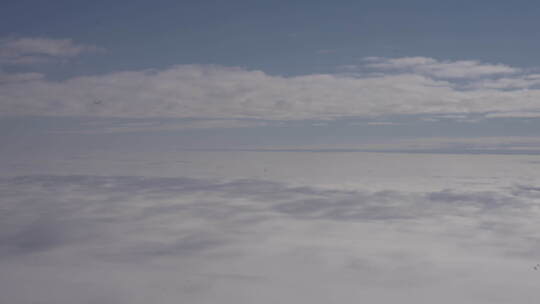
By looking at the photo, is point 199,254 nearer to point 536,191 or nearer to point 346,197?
point 346,197

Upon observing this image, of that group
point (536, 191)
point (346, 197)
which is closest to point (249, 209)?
point (346, 197)

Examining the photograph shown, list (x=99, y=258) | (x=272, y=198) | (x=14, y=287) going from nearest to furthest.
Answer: (x=14, y=287), (x=99, y=258), (x=272, y=198)

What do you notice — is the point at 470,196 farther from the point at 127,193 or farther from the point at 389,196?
the point at 127,193

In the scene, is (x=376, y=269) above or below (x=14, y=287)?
below

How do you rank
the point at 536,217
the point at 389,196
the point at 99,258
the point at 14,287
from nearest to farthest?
1. the point at 14,287
2. the point at 99,258
3. the point at 536,217
4. the point at 389,196

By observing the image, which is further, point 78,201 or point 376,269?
point 78,201

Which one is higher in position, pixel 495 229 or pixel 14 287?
pixel 14 287

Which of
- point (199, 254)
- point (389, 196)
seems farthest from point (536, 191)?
point (199, 254)

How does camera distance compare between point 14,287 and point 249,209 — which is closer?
point 14,287

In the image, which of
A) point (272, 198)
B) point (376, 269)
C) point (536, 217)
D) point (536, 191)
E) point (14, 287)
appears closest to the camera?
point (14, 287)
